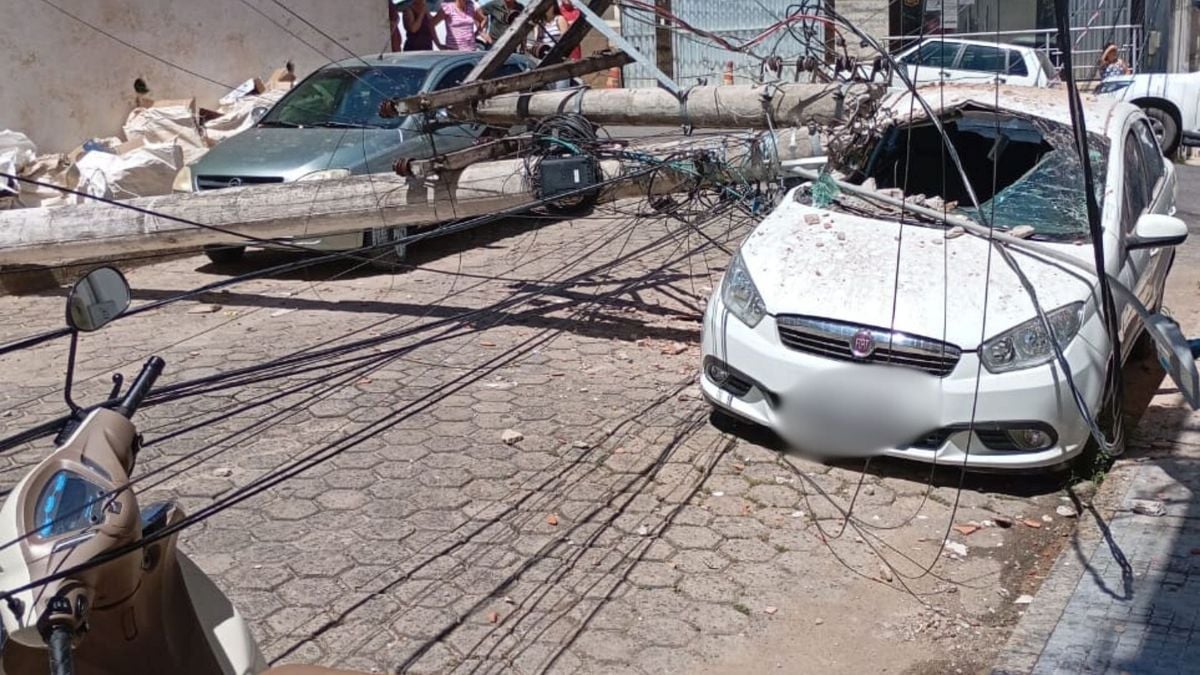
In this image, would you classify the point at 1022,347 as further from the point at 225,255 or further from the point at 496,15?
the point at 496,15

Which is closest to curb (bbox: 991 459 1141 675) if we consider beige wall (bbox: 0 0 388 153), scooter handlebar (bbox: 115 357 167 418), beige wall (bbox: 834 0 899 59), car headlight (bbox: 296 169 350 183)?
scooter handlebar (bbox: 115 357 167 418)

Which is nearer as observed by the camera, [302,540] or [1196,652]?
[1196,652]

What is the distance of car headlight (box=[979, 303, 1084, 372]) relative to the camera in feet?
18.3

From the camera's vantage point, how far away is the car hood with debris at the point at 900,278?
566cm

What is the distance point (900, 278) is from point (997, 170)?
160 centimetres

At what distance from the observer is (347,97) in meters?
11.6

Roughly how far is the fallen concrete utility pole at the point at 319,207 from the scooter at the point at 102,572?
195 inches

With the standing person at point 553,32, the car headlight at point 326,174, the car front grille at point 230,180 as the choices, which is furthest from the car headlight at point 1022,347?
the car front grille at point 230,180

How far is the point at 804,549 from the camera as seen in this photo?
17.6ft

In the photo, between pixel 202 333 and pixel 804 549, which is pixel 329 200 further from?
pixel 804 549

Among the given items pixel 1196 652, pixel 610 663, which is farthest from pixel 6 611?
pixel 1196 652

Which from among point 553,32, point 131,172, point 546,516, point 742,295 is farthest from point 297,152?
point 553,32

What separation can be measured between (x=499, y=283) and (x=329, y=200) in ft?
6.91

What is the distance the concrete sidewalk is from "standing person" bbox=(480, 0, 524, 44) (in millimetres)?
10789
